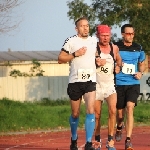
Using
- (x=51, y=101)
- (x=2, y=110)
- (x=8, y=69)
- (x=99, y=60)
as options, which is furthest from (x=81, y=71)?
(x=8, y=69)

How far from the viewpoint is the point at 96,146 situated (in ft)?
45.5

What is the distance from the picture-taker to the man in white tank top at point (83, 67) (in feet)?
45.1

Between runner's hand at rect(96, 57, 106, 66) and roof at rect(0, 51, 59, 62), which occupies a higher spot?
roof at rect(0, 51, 59, 62)

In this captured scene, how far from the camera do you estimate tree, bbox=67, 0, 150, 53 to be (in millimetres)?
46875

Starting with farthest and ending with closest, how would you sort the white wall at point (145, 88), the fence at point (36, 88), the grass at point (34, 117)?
the white wall at point (145, 88)
the fence at point (36, 88)
the grass at point (34, 117)

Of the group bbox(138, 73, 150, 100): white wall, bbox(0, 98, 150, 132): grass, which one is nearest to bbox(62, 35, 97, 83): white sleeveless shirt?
bbox(0, 98, 150, 132): grass

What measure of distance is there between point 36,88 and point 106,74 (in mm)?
30356

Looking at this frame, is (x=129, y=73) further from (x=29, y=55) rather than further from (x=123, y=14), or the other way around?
(x=29, y=55)

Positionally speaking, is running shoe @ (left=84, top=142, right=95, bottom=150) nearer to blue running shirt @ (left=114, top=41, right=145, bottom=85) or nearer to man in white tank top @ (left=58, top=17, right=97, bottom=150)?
man in white tank top @ (left=58, top=17, right=97, bottom=150)

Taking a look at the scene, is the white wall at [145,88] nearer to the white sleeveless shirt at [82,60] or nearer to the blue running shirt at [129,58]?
the blue running shirt at [129,58]

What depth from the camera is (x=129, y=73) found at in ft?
50.9

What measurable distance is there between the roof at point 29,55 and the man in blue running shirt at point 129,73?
4470cm

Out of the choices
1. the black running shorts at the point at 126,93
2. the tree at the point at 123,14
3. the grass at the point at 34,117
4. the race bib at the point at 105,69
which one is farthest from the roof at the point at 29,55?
the race bib at the point at 105,69

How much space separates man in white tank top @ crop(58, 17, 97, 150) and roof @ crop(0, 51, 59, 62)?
4644 centimetres
